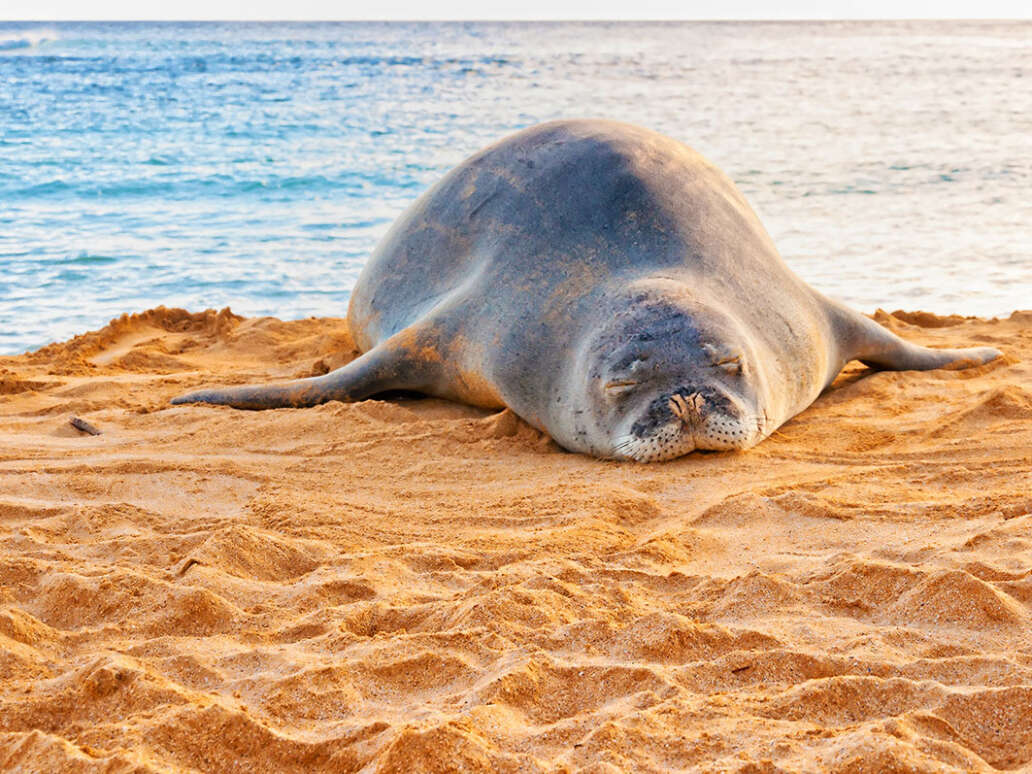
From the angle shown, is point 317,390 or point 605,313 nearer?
point 605,313

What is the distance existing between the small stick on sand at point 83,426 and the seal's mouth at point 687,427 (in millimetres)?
2363

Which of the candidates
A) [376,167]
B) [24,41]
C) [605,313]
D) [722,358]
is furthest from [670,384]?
[24,41]

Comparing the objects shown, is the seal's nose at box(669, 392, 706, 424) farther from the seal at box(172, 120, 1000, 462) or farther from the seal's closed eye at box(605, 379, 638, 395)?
the seal's closed eye at box(605, 379, 638, 395)

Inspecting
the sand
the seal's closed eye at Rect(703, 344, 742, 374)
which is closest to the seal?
the seal's closed eye at Rect(703, 344, 742, 374)

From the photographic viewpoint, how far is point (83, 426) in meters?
5.18

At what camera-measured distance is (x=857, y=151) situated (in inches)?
686

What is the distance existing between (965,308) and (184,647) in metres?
7.06

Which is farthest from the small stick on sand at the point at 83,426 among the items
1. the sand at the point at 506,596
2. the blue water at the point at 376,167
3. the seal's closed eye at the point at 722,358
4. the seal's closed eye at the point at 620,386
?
the blue water at the point at 376,167

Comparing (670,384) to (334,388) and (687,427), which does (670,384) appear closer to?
(687,427)

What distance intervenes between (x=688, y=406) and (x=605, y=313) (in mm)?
664

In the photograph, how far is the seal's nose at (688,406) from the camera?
15.1 feet

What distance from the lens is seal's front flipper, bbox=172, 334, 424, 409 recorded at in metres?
5.65

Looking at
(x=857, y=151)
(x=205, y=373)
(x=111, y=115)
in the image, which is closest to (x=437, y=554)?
(x=205, y=373)

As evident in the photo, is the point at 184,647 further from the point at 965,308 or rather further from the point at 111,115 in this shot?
the point at 111,115
